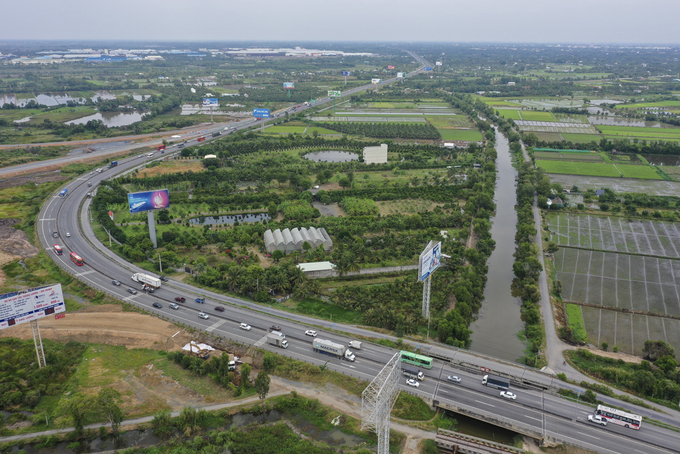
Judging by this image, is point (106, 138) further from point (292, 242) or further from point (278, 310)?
point (278, 310)

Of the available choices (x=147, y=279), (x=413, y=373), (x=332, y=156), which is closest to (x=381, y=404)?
(x=413, y=373)

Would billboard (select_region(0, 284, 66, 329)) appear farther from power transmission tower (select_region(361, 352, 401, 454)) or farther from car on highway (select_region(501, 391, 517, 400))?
car on highway (select_region(501, 391, 517, 400))

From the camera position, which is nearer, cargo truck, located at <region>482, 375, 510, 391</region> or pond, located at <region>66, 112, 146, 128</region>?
cargo truck, located at <region>482, 375, 510, 391</region>

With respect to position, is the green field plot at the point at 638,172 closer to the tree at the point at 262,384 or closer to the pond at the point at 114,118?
the tree at the point at 262,384

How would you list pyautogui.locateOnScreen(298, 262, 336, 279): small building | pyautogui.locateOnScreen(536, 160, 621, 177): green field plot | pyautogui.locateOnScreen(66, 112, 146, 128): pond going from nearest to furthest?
pyautogui.locateOnScreen(298, 262, 336, 279): small building
pyautogui.locateOnScreen(536, 160, 621, 177): green field plot
pyautogui.locateOnScreen(66, 112, 146, 128): pond

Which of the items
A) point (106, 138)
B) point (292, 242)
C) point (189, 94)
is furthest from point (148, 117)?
point (292, 242)

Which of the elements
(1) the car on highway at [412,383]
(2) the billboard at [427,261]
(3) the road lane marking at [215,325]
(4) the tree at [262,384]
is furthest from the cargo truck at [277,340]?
(2) the billboard at [427,261]

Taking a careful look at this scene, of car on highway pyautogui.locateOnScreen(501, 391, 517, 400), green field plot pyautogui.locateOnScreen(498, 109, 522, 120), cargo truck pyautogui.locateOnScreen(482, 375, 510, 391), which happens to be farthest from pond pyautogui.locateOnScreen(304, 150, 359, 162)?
car on highway pyautogui.locateOnScreen(501, 391, 517, 400)
